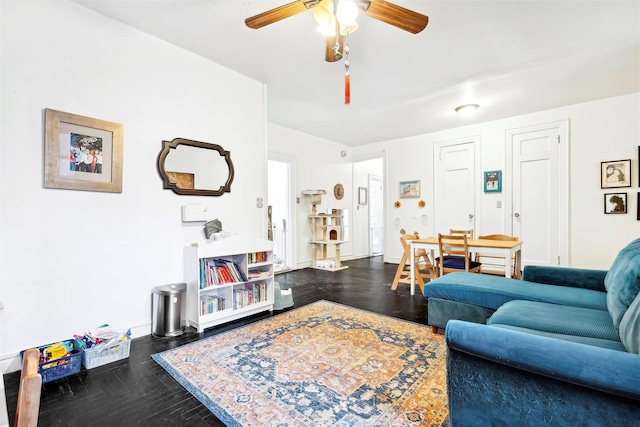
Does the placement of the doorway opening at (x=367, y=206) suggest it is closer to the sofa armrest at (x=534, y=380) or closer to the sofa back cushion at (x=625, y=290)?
the sofa back cushion at (x=625, y=290)

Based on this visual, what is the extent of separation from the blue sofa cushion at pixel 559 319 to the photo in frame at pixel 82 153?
2.89m

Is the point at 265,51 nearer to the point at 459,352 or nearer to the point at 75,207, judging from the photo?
the point at 75,207

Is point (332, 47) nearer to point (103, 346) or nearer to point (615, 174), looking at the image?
point (103, 346)

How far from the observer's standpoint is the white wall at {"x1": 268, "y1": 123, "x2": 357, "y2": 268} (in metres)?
5.36

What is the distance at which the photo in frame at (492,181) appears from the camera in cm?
501

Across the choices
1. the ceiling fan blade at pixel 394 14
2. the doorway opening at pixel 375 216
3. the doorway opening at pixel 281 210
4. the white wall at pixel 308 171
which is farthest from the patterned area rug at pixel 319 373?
the doorway opening at pixel 375 216

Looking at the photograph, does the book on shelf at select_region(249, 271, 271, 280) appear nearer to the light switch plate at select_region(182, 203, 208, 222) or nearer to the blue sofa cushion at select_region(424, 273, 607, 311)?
the light switch plate at select_region(182, 203, 208, 222)

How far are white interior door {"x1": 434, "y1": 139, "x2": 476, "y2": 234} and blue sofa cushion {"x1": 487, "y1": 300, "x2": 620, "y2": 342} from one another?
3.69 metres

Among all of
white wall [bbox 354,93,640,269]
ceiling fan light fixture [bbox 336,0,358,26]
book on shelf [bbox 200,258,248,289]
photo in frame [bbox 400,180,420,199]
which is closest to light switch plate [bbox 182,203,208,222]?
book on shelf [bbox 200,258,248,289]

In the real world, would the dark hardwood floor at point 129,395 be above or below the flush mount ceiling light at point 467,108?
below

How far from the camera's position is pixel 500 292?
7.16 feet

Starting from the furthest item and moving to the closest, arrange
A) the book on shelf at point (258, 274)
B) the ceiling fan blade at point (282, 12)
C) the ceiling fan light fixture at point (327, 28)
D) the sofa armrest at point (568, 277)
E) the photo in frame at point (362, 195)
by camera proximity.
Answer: the photo in frame at point (362, 195) → the book on shelf at point (258, 274) → the sofa armrest at point (568, 277) → the ceiling fan light fixture at point (327, 28) → the ceiling fan blade at point (282, 12)

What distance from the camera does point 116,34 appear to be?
2.44 meters

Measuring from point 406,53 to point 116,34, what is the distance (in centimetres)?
252
